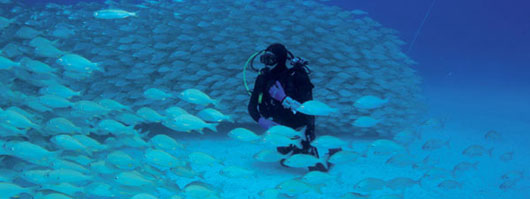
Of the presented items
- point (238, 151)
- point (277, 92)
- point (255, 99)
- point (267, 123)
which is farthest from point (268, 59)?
point (238, 151)

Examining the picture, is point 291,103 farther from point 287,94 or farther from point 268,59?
point 268,59

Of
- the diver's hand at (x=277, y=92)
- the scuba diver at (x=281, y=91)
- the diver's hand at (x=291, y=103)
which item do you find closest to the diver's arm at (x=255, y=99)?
the scuba diver at (x=281, y=91)

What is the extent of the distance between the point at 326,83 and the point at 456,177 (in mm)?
2922

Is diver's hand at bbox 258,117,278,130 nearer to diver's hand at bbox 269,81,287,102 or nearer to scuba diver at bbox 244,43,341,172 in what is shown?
scuba diver at bbox 244,43,341,172

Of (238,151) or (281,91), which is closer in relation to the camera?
(281,91)

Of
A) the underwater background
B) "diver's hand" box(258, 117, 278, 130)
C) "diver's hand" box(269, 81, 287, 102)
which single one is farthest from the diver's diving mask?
the underwater background

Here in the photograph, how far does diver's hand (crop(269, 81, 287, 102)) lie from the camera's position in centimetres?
433

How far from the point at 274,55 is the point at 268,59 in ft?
0.36

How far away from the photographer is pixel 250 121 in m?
7.20

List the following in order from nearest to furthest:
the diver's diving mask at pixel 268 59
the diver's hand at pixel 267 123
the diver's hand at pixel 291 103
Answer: the diver's hand at pixel 291 103, the diver's diving mask at pixel 268 59, the diver's hand at pixel 267 123

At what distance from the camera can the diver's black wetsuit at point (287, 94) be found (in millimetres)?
4383

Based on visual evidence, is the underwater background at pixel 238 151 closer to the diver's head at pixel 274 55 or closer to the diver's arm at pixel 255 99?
the diver's arm at pixel 255 99

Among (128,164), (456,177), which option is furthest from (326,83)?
(128,164)

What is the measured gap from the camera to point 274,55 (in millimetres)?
4371
